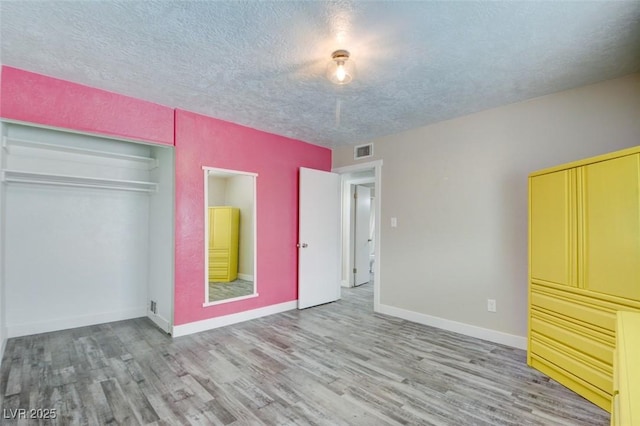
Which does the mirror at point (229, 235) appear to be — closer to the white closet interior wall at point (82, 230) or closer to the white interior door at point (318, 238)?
the white closet interior wall at point (82, 230)

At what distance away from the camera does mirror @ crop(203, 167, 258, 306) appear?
141 inches

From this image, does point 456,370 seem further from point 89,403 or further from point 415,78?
point 89,403

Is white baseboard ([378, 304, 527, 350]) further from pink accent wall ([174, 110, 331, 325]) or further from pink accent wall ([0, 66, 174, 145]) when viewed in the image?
pink accent wall ([0, 66, 174, 145])

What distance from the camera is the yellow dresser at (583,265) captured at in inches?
77.0

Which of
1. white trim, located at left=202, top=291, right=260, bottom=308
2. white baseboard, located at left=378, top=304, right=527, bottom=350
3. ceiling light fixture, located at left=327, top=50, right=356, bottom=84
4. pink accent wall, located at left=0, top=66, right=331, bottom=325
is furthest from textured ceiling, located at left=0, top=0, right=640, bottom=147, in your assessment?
white baseboard, located at left=378, top=304, right=527, bottom=350

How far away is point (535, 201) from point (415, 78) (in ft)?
4.91

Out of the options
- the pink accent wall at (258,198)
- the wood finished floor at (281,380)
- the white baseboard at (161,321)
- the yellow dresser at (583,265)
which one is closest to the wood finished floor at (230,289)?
the pink accent wall at (258,198)

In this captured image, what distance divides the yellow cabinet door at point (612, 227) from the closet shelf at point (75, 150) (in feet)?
14.4

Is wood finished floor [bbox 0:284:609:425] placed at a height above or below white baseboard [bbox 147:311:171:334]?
below

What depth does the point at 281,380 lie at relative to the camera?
7.88 feet

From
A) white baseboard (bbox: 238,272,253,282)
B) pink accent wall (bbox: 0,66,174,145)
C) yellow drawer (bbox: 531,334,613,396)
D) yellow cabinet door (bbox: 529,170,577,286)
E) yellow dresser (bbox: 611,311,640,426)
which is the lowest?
yellow drawer (bbox: 531,334,613,396)

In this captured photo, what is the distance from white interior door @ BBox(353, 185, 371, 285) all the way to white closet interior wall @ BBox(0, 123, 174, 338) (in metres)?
3.63

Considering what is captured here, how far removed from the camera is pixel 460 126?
3.46 metres

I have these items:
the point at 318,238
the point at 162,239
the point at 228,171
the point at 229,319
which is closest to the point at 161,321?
the point at 229,319
